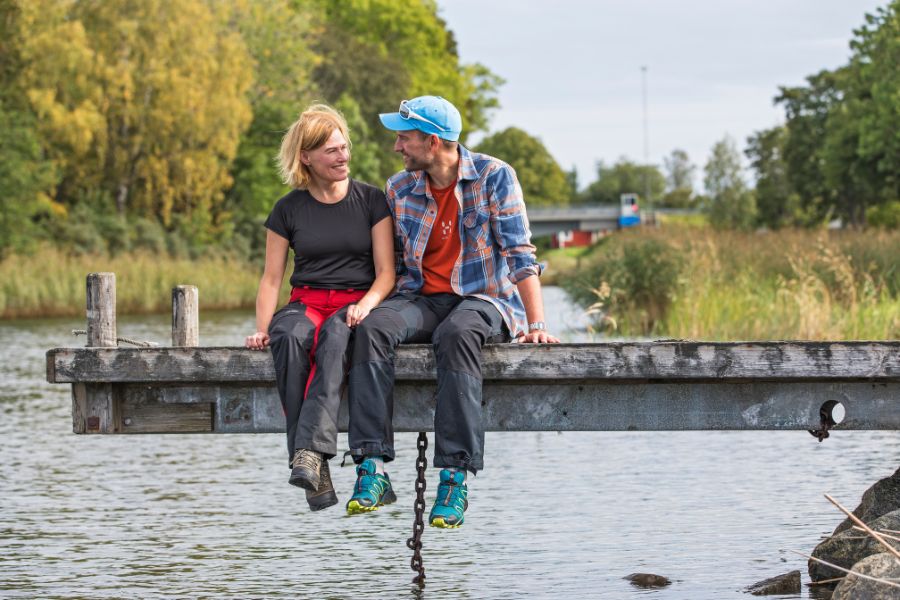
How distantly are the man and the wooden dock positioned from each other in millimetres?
184

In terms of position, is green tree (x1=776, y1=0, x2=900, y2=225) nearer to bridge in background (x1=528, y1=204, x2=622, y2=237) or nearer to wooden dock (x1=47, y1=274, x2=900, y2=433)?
bridge in background (x1=528, y1=204, x2=622, y2=237)

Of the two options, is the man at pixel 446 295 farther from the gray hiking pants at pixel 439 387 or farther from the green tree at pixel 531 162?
the green tree at pixel 531 162

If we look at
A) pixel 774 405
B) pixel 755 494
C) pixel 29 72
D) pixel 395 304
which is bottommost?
pixel 755 494

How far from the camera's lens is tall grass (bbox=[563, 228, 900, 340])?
16.2 metres

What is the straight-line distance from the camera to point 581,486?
35.5 feet

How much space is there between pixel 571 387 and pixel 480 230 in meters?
0.79

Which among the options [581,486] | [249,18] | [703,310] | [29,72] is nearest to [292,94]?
[249,18]

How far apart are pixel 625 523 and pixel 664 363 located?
2.97 metres

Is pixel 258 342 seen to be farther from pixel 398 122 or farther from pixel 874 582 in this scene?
pixel 874 582

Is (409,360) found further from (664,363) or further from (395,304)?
(664,363)

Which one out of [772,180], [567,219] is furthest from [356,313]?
[567,219]

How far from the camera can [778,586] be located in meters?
7.38

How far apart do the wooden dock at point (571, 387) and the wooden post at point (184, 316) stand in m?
0.60

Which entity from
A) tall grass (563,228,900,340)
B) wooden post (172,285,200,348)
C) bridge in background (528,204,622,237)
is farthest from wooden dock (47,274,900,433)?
bridge in background (528,204,622,237)
